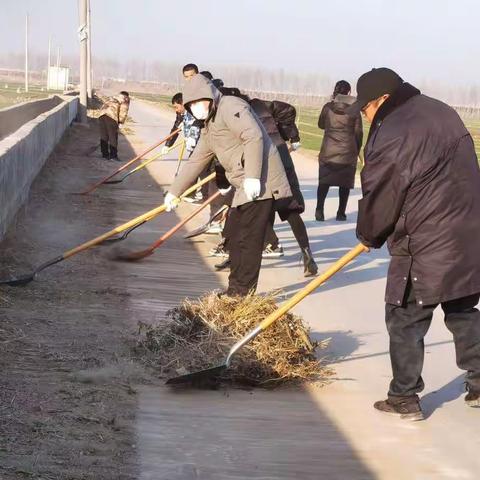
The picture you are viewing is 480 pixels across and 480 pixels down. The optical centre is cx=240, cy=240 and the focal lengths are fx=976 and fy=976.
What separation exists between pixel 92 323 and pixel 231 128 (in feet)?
5.46

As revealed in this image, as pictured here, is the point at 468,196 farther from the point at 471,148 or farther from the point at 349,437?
the point at 349,437

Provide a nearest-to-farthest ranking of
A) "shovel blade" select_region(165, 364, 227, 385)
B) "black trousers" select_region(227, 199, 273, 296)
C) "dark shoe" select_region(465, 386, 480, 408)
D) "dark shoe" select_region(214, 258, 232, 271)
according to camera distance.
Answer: "dark shoe" select_region(465, 386, 480, 408), "shovel blade" select_region(165, 364, 227, 385), "black trousers" select_region(227, 199, 273, 296), "dark shoe" select_region(214, 258, 232, 271)

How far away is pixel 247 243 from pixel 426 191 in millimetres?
2315

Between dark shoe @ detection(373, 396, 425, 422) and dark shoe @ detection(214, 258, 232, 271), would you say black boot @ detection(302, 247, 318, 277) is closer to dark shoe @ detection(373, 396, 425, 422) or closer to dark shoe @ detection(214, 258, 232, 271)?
dark shoe @ detection(214, 258, 232, 271)

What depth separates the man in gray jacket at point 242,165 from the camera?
6793 mm

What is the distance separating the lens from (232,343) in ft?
19.4

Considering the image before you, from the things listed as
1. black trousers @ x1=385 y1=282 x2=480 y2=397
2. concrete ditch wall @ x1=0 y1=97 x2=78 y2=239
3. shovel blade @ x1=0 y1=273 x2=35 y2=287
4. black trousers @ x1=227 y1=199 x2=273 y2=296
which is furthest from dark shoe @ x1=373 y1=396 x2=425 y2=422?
concrete ditch wall @ x1=0 y1=97 x2=78 y2=239

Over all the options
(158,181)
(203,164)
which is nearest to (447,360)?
(203,164)

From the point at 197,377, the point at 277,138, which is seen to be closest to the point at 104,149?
the point at 277,138

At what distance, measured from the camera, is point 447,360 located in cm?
636

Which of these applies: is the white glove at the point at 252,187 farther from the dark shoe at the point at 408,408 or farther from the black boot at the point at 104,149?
the black boot at the point at 104,149

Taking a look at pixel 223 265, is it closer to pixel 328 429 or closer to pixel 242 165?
pixel 242 165

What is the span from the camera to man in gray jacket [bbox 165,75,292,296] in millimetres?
6793

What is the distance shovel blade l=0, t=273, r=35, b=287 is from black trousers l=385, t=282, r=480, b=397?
3.45 metres
